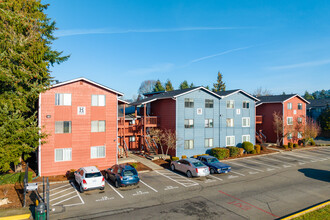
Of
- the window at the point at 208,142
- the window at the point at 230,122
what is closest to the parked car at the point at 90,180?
the window at the point at 208,142

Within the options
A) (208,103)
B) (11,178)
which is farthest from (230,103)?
(11,178)

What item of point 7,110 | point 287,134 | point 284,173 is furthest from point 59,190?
point 287,134

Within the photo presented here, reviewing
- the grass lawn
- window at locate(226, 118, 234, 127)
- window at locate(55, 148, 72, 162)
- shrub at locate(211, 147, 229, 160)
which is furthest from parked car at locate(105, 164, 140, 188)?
window at locate(226, 118, 234, 127)

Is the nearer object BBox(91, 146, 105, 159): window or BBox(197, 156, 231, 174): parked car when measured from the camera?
BBox(197, 156, 231, 174): parked car

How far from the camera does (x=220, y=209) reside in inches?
568

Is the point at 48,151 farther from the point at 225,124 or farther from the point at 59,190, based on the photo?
the point at 225,124

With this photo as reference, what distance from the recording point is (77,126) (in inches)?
914

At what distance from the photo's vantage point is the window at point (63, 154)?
22250 millimetres

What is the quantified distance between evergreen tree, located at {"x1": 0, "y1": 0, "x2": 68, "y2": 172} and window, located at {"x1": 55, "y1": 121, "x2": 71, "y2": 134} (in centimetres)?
252

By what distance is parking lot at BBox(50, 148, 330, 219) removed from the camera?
15.2 m

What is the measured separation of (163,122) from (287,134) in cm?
2289

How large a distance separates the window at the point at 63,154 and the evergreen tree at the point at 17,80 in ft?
10.5

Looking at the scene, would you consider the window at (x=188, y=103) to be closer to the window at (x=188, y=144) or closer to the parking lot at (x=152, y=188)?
the window at (x=188, y=144)

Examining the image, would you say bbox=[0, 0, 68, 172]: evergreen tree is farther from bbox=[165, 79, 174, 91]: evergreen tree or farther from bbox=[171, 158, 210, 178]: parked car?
bbox=[165, 79, 174, 91]: evergreen tree
